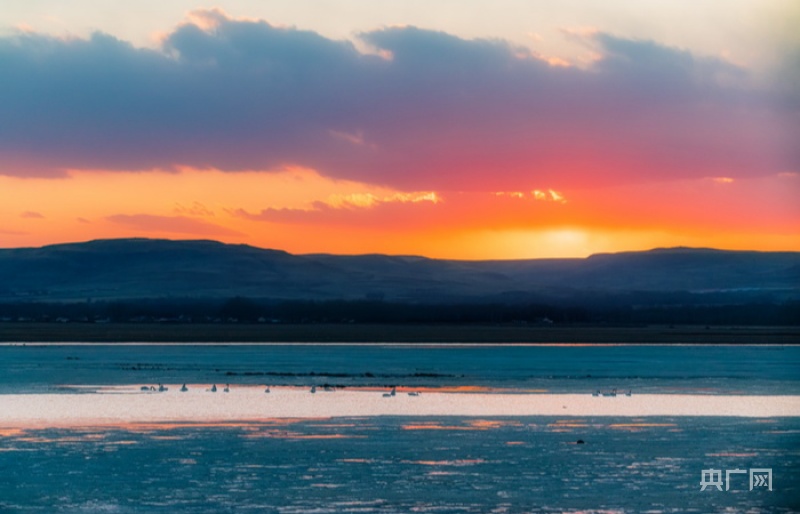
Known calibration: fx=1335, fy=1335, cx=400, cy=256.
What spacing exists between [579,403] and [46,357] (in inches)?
1651

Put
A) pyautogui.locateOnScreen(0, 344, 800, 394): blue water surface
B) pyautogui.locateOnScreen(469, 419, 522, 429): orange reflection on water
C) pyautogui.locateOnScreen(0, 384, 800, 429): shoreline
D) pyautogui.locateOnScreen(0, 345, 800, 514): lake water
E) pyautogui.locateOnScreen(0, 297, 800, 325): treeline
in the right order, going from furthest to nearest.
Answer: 1. pyautogui.locateOnScreen(0, 297, 800, 325): treeline
2. pyautogui.locateOnScreen(0, 344, 800, 394): blue water surface
3. pyautogui.locateOnScreen(0, 384, 800, 429): shoreline
4. pyautogui.locateOnScreen(469, 419, 522, 429): orange reflection on water
5. pyautogui.locateOnScreen(0, 345, 800, 514): lake water

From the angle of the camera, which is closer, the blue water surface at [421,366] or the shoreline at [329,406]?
the shoreline at [329,406]

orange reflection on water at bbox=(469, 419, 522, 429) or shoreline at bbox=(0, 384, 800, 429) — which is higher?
shoreline at bbox=(0, 384, 800, 429)

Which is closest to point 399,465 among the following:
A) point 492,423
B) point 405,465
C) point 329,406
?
point 405,465

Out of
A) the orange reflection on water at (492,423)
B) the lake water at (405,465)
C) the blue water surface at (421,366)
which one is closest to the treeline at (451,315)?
the blue water surface at (421,366)

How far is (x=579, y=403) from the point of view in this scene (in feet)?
133

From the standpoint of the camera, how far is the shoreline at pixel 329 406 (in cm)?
3572

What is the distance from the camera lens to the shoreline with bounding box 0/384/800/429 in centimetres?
3572

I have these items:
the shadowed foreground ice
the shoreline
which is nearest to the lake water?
the shadowed foreground ice

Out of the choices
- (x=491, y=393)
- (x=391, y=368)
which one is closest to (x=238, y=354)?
(x=391, y=368)

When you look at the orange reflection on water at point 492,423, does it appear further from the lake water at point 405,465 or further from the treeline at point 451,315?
the treeline at point 451,315

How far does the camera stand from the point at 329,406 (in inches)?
1542

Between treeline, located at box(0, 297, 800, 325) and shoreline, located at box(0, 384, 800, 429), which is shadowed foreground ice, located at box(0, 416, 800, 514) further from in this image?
treeline, located at box(0, 297, 800, 325)

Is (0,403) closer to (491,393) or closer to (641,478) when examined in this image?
(491,393)
